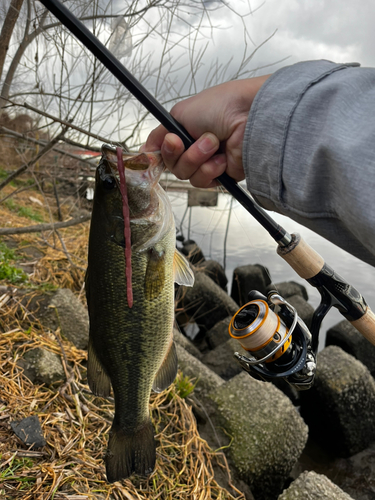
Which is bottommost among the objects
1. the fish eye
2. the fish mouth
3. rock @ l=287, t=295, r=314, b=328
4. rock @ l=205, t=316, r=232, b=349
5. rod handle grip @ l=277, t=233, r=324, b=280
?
rock @ l=205, t=316, r=232, b=349

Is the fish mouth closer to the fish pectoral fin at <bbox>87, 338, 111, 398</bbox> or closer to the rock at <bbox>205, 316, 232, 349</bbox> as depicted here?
the fish pectoral fin at <bbox>87, 338, 111, 398</bbox>

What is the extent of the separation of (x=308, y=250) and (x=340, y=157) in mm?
916

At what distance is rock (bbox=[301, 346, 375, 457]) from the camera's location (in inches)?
172

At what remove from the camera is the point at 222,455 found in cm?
310

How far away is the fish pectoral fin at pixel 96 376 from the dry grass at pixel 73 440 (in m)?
0.78

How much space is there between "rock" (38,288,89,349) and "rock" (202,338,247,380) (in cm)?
214

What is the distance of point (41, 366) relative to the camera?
120 inches

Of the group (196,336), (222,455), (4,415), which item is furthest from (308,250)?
(196,336)

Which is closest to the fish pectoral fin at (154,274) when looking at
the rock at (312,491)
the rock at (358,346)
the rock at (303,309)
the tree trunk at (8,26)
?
the rock at (312,491)

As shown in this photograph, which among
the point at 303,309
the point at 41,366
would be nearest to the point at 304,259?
the point at 41,366

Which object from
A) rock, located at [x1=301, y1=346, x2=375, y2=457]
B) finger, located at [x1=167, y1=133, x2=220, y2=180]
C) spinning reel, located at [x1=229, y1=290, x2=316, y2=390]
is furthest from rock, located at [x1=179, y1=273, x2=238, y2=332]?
finger, located at [x1=167, y1=133, x2=220, y2=180]

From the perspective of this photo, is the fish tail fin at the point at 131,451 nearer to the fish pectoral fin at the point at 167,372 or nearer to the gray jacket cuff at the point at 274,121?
the fish pectoral fin at the point at 167,372

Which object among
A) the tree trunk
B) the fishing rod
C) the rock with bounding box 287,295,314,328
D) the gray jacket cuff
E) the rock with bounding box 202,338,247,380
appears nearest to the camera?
the gray jacket cuff

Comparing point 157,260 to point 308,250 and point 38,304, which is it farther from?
point 38,304
